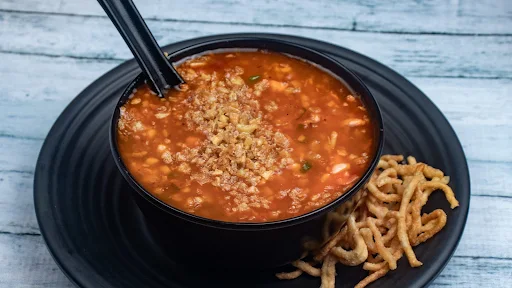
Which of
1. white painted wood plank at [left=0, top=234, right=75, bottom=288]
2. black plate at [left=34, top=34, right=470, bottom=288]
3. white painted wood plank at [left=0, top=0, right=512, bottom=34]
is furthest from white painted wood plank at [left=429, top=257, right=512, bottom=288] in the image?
white painted wood plank at [left=0, top=0, right=512, bottom=34]

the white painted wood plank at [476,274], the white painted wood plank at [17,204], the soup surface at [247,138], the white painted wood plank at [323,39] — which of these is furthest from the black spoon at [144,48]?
the white painted wood plank at [476,274]

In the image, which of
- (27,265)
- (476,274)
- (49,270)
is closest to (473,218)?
(476,274)

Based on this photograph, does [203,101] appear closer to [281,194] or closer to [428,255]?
[281,194]

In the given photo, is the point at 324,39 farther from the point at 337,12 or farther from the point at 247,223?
the point at 247,223

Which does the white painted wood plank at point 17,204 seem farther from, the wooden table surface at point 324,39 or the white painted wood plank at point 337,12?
the white painted wood plank at point 337,12

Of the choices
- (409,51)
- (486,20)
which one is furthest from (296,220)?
(486,20)

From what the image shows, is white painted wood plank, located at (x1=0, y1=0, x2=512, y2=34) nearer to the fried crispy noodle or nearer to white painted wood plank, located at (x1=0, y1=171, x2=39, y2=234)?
white painted wood plank, located at (x1=0, y1=171, x2=39, y2=234)
